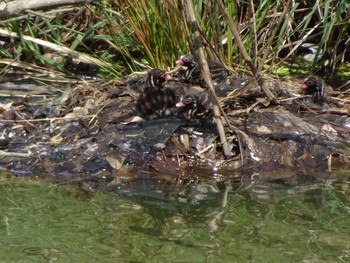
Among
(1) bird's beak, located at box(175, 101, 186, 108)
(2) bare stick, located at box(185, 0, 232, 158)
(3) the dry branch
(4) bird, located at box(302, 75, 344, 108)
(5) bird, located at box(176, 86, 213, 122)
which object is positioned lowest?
(4) bird, located at box(302, 75, 344, 108)

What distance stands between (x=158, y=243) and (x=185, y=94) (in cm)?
234

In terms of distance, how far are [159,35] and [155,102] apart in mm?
1103

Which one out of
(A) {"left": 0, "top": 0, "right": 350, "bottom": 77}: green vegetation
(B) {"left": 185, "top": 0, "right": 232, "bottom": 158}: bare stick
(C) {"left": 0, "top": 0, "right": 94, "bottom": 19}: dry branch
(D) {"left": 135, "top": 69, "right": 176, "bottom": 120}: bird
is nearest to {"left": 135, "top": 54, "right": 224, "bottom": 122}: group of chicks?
(D) {"left": 135, "top": 69, "right": 176, "bottom": 120}: bird

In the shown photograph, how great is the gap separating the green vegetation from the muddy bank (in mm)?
596

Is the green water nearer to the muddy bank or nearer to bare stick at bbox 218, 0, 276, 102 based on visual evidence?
the muddy bank

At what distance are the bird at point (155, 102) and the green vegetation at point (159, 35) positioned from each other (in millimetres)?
563

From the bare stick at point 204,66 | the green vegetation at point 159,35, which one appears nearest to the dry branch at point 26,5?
the bare stick at point 204,66

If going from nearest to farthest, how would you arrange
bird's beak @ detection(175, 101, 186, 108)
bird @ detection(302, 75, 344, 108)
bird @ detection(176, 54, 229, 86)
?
bird's beak @ detection(175, 101, 186, 108) → bird @ detection(302, 75, 344, 108) → bird @ detection(176, 54, 229, 86)

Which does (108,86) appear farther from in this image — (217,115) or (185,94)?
(217,115)

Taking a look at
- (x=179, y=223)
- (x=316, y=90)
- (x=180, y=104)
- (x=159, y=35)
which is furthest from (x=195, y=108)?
(x=179, y=223)

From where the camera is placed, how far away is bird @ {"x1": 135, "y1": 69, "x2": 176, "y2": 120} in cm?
695

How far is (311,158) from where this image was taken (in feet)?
21.8

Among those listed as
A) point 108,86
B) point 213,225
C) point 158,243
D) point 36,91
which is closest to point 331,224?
point 213,225

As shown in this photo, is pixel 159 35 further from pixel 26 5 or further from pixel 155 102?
pixel 26 5
